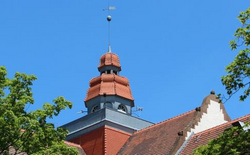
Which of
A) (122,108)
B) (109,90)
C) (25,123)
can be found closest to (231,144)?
(25,123)

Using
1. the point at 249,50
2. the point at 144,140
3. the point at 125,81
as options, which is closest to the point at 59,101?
the point at 249,50

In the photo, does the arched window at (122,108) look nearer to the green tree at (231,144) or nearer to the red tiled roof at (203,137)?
the red tiled roof at (203,137)

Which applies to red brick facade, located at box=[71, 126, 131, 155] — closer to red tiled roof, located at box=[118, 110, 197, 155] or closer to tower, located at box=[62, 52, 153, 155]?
tower, located at box=[62, 52, 153, 155]

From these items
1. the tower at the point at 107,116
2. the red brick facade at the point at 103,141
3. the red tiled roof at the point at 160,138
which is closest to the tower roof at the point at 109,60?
the tower at the point at 107,116

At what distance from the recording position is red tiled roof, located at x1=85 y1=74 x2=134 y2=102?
48.5m

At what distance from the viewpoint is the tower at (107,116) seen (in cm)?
4500

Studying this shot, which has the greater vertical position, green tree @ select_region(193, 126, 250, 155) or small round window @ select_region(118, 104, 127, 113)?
small round window @ select_region(118, 104, 127, 113)

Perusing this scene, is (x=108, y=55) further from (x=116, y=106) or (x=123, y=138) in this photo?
(x=123, y=138)

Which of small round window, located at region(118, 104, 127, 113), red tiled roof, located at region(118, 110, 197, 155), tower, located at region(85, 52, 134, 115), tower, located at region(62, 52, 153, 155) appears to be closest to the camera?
red tiled roof, located at region(118, 110, 197, 155)

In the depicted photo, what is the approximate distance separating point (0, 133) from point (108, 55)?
87.2 feet

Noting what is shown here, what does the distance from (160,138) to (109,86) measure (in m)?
9.31

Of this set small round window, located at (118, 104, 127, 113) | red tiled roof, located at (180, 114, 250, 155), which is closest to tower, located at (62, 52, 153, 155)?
small round window, located at (118, 104, 127, 113)

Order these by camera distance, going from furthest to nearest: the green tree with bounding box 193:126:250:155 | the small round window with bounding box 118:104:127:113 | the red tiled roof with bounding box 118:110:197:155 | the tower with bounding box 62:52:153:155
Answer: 1. the small round window with bounding box 118:104:127:113
2. the tower with bounding box 62:52:153:155
3. the red tiled roof with bounding box 118:110:197:155
4. the green tree with bounding box 193:126:250:155

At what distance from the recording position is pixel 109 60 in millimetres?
50844
